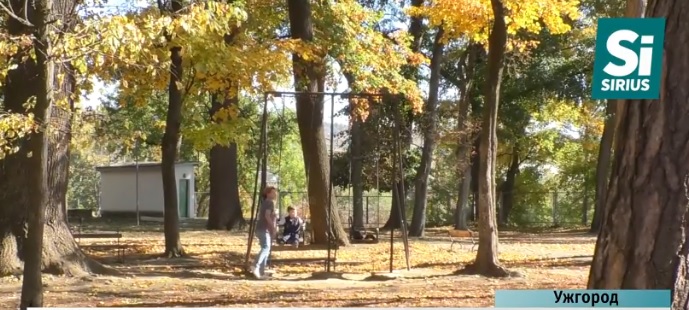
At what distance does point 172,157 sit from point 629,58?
12.7 meters

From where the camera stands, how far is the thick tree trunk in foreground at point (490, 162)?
13711mm

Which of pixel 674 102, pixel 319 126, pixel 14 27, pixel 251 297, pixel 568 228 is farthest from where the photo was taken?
pixel 568 228

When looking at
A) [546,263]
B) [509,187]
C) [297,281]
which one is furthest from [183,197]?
[297,281]

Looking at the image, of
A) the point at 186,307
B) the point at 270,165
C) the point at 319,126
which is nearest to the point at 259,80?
the point at 319,126

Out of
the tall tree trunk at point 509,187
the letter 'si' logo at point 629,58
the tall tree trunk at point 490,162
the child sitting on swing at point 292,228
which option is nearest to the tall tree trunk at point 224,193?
the child sitting on swing at point 292,228

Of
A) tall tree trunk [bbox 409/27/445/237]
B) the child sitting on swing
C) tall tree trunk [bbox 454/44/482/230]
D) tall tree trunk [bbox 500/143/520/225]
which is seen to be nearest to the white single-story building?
tall tree trunk [bbox 454/44/482/230]

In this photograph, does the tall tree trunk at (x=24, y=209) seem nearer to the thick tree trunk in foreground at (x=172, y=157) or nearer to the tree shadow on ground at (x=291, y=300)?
the tree shadow on ground at (x=291, y=300)

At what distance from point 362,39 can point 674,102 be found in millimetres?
18043

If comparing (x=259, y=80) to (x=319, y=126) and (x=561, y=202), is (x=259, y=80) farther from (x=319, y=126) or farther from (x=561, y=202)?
(x=561, y=202)

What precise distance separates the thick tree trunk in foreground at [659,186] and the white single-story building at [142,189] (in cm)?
3361

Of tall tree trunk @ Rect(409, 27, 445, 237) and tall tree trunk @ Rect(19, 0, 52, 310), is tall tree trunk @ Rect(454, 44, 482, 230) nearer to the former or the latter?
tall tree trunk @ Rect(409, 27, 445, 237)

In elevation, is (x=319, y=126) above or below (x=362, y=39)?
below

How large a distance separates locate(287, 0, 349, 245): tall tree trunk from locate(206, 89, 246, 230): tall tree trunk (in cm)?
859

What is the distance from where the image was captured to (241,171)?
53812 millimetres
